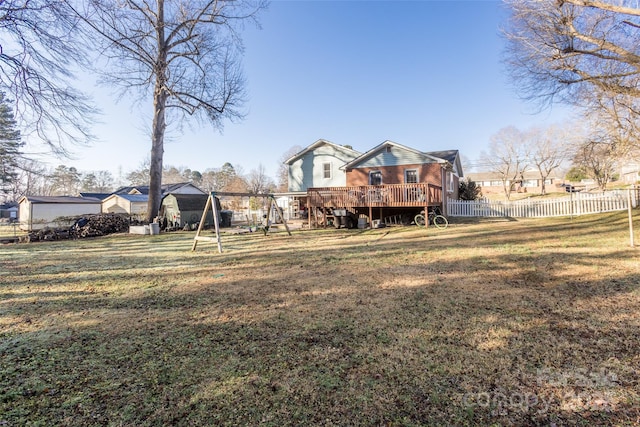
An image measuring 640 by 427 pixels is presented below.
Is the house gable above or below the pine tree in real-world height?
above

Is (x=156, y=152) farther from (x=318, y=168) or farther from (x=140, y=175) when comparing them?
(x=140, y=175)

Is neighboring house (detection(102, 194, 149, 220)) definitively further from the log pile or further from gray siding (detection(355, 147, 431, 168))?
gray siding (detection(355, 147, 431, 168))

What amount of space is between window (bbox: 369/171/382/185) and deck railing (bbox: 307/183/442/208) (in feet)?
13.5

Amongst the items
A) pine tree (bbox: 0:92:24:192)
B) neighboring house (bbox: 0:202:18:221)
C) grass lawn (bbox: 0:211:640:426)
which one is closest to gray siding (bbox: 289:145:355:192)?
pine tree (bbox: 0:92:24:192)

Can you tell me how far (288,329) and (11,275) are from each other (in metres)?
7.17

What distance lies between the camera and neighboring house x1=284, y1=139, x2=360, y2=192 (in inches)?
891

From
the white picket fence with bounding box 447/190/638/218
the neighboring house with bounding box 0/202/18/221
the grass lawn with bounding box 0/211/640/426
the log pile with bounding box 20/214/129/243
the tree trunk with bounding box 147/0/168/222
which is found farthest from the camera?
the neighboring house with bounding box 0/202/18/221

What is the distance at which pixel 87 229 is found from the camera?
1602 cm

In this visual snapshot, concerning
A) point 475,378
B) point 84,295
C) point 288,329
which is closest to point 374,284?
point 288,329

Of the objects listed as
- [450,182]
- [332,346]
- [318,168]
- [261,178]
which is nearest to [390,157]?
[450,182]

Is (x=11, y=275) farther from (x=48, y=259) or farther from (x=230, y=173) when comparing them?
(x=230, y=173)

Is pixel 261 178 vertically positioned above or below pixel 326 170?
above

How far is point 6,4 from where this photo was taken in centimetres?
548

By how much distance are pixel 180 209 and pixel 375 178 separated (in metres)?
12.3
